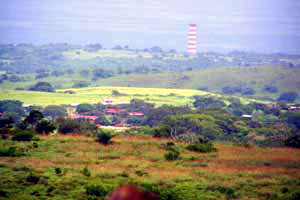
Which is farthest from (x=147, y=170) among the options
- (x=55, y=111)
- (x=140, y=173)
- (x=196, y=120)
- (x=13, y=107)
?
(x=13, y=107)

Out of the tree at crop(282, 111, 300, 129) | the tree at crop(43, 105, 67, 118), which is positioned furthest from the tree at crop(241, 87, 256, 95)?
the tree at crop(43, 105, 67, 118)

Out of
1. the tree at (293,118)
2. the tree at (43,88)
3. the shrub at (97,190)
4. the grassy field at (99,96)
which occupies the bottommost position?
the tree at (293,118)

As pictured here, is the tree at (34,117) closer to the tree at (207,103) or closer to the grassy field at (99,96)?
the grassy field at (99,96)

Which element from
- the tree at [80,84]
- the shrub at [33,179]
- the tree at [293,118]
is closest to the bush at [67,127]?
the shrub at [33,179]

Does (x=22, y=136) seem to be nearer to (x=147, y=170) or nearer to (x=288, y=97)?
(x=147, y=170)

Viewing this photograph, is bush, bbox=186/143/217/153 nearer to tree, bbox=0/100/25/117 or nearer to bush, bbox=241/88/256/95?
tree, bbox=0/100/25/117

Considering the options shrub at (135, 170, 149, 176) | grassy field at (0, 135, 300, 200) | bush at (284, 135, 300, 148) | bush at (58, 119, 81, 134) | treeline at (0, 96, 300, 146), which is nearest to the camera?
grassy field at (0, 135, 300, 200)
